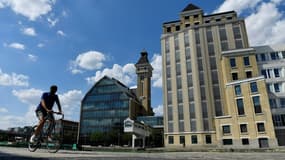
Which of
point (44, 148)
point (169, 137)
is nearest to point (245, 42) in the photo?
point (169, 137)

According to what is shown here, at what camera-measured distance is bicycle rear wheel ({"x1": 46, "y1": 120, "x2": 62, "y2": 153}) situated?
669 cm

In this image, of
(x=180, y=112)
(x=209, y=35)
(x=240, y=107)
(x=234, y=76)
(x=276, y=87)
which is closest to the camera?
(x=240, y=107)

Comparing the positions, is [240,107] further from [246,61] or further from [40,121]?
[40,121]

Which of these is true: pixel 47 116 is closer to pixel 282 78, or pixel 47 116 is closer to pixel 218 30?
pixel 282 78

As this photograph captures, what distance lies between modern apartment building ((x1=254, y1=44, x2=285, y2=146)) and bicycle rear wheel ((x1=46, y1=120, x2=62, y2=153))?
41939mm

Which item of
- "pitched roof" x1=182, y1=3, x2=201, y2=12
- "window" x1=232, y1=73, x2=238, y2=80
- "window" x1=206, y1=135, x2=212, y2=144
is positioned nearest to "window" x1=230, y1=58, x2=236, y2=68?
"window" x1=232, y1=73, x2=238, y2=80

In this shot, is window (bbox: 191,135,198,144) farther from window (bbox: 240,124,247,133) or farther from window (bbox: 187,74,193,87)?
window (bbox: 187,74,193,87)

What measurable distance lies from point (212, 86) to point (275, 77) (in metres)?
13.5

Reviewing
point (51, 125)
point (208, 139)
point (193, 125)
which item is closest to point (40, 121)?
point (51, 125)

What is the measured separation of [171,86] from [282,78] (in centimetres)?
2533

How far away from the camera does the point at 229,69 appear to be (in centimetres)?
4503

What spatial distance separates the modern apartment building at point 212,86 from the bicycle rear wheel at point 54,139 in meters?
38.4

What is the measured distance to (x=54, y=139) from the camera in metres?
7.04

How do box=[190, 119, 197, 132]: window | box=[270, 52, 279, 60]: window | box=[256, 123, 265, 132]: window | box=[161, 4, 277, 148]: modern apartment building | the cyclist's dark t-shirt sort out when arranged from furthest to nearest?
box=[190, 119, 197, 132]: window < box=[270, 52, 279, 60]: window < box=[161, 4, 277, 148]: modern apartment building < box=[256, 123, 265, 132]: window < the cyclist's dark t-shirt
